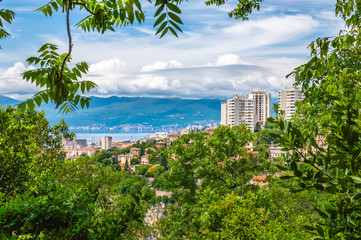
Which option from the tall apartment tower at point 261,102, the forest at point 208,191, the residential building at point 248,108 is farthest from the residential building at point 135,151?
the forest at point 208,191

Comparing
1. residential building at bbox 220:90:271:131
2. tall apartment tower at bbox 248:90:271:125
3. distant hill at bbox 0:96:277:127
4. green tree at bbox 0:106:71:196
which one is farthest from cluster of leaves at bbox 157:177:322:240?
distant hill at bbox 0:96:277:127

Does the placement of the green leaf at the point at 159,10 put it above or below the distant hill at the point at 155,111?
above

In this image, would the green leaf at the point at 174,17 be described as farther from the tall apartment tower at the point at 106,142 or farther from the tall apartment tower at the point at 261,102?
the tall apartment tower at the point at 261,102

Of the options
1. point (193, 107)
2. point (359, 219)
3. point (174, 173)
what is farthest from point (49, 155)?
point (193, 107)

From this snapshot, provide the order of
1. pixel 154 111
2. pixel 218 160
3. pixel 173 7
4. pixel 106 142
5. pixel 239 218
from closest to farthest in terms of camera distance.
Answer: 1. pixel 173 7
2. pixel 239 218
3. pixel 218 160
4. pixel 106 142
5. pixel 154 111

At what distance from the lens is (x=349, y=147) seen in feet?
3.78

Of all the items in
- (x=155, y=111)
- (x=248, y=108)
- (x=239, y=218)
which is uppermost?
(x=248, y=108)

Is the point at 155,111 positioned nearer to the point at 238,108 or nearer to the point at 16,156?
the point at 238,108

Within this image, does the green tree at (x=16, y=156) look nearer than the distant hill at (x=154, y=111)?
Yes

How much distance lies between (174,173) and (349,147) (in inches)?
327

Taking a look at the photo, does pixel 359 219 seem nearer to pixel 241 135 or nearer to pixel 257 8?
pixel 257 8

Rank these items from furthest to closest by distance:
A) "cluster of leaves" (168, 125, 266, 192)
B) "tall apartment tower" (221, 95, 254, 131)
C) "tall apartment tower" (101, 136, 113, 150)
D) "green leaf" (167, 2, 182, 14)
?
1. "tall apartment tower" (221, 95, 254, 131)
2. "tall apartment tower" (101, 136, 113, 150)
3. "cluster of leaves" (168, 125, 266, 192)
4. "green leaf" (167, 2, 182, 14)

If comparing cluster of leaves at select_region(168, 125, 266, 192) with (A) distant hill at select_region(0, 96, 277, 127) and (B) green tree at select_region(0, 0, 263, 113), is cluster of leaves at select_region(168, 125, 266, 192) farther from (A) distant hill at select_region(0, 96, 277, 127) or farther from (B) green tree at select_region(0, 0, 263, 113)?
(A) distant hill at select_region(0, 96, 277, 127)

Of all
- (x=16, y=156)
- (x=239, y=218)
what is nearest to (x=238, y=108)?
(x=239, y=218)
